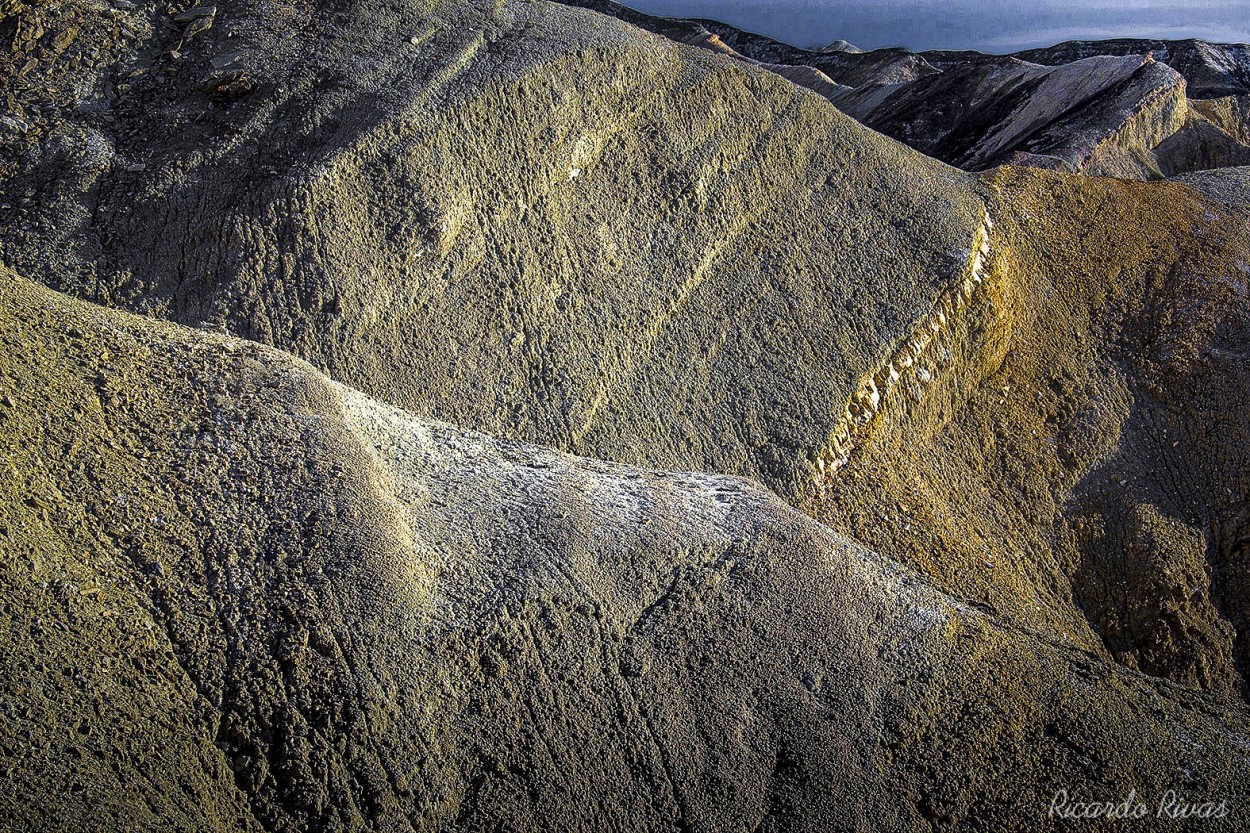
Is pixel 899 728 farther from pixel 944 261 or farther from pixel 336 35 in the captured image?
pixel 336 35

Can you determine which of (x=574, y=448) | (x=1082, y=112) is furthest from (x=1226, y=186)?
(x=574, y=448)

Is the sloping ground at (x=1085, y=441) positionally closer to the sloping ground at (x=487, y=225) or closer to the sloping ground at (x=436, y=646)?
the sloping ground at (x=487, y=225)

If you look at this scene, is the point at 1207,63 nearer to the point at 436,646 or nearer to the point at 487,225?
the point at 487,225

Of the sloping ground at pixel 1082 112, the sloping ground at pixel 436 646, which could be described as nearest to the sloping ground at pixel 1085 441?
the sloping ground at pixel 436 646

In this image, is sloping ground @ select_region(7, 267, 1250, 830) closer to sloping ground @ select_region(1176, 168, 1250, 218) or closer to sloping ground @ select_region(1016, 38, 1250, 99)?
sloping ground @ select_region(1176, 168, 1250, 218)

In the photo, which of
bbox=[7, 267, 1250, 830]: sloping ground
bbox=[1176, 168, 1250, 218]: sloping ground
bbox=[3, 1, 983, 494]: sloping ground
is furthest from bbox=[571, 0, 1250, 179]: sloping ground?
bbox=[7, 267, 1250, 830]: sloping ground

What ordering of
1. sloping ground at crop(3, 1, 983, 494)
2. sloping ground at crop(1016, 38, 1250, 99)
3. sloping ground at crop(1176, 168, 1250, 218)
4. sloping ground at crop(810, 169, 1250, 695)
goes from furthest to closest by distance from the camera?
1. sloping ground at crop(1016, 38, 1250, 99)
2. sloping ground at crop(1176, 168, 1250, 218)
3. sloping ground at crop(810, 169, 1250, 695)
4. sloping ground at crop(3, 1, 983, 494)
